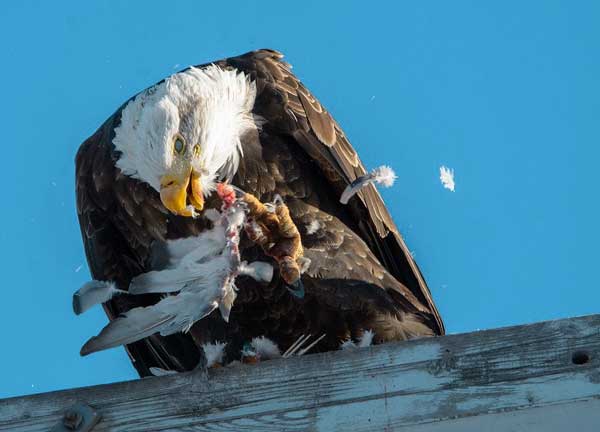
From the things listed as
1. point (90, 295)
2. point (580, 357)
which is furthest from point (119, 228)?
point (580, 357)

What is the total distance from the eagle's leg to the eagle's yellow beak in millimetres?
213

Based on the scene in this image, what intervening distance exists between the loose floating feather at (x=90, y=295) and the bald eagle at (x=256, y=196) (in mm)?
579

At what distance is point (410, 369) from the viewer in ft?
9.27

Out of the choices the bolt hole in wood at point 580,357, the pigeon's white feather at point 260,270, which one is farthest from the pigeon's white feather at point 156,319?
the bolt hole in wood at point 580,357

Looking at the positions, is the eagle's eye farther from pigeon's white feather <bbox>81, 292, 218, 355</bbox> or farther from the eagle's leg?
pigeon's white feather <bbox>81, 292, 218, 355</bbox>

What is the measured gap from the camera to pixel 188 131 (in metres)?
4.28

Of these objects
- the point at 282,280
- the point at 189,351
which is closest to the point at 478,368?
the point at 282,280

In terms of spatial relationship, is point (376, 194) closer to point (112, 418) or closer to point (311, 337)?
point (311, 337)

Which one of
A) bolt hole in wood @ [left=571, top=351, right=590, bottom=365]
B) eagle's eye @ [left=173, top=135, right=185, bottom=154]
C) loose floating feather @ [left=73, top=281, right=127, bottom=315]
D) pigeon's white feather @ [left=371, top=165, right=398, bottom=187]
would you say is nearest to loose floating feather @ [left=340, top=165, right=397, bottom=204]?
pigeon's white feather @ [left=371, top=165, right=398, bottom=187]

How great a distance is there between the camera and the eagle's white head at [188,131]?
13.5 feet

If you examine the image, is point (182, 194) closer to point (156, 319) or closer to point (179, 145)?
point (179, 145)

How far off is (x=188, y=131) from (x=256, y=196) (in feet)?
1.22

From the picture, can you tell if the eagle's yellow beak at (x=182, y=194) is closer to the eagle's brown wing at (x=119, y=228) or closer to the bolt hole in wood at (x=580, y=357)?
the eagle's brown wing at (x=119, y=228)

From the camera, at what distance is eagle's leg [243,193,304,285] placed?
3.91 meters
